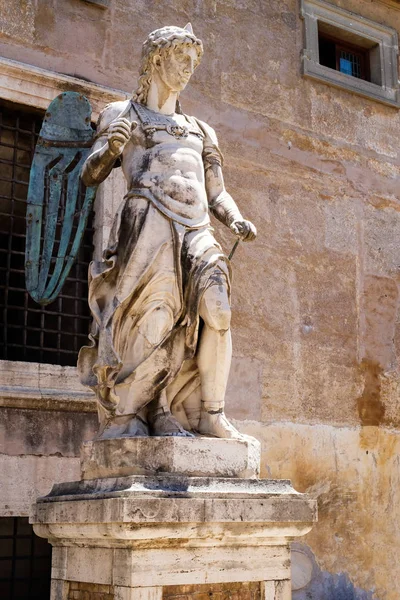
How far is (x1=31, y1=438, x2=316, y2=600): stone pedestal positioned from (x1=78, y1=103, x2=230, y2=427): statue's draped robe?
0.34m

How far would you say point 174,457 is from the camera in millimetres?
3816

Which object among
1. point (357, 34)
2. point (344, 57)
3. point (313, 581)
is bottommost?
point (313, 581)

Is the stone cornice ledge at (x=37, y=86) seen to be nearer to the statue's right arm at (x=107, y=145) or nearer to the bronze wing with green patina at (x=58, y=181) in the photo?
the bronze wing with green patina at (x=58, y=181)

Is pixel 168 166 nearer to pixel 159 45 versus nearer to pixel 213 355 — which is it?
pixel 159 45

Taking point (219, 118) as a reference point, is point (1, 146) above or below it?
below

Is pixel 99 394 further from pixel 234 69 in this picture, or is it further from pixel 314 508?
pixel 234 69

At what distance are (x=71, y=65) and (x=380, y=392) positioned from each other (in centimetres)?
407

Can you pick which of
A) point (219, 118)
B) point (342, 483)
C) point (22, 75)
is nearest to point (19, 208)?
point (22, 75)

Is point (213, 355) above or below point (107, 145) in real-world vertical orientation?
below

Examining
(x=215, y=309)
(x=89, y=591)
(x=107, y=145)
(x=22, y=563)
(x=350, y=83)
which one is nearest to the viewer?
(x=89, y=591)

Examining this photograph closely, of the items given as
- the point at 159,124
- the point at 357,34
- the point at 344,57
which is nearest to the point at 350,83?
the point at 344,57

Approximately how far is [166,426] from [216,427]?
0.25 meters

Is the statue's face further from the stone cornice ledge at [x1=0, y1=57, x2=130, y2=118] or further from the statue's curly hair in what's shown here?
the stone cornice ledge at [x1=0, y1=57, x2=130, y2=118]

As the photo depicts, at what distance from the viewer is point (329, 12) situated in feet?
28.8
